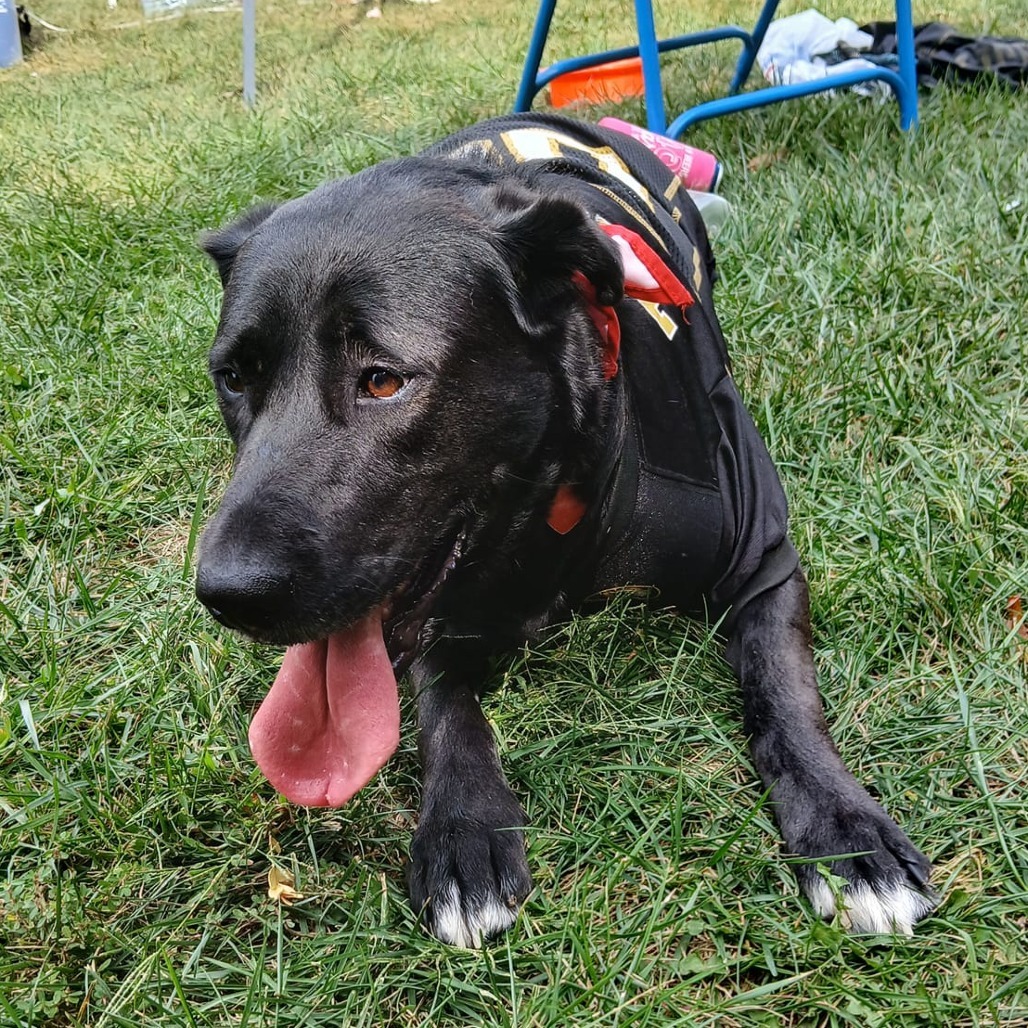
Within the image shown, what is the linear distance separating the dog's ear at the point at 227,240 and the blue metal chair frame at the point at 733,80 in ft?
6.93

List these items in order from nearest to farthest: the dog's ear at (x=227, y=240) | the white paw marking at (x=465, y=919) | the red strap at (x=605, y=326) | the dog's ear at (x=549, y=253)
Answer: the white paw marking at (x=465, y=919) < the dog's ear at (x=549, y=253) < the red strap at (x=605, y=326) < the dog's ear at (x=227, y=240)

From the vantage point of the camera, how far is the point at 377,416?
61.7 inches

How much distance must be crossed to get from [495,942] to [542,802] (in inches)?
11.7

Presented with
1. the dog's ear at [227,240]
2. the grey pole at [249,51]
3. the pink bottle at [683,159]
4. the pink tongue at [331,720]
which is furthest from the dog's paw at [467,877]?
the grey pole at [249,51]

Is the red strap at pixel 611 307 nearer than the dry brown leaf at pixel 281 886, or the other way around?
the dry brown leaf at pixel 281 886

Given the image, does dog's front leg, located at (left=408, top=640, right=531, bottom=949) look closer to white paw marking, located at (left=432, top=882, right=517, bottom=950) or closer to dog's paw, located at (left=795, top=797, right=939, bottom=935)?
white paw marking, located at (left=432, top=882, right=517, bottom=950)

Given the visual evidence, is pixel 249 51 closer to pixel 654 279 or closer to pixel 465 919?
pixel 654 279

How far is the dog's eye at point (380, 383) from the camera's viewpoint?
1582 millimetres

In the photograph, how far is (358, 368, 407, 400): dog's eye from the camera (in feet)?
5.19

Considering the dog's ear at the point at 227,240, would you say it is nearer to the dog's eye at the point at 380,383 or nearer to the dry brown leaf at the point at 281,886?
the dog's eye at the point at 380,383

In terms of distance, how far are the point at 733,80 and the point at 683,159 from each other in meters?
1.60

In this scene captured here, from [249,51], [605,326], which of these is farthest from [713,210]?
[249,51]

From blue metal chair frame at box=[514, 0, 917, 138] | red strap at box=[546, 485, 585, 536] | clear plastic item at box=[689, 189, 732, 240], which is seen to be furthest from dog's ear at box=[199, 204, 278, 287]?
blue metal chair frame at box=[514, 0, 917, 138]

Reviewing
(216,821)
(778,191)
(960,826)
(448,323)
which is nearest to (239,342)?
(448,323)
